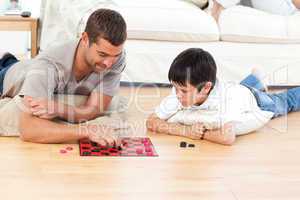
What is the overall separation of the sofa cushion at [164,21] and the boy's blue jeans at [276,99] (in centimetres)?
46

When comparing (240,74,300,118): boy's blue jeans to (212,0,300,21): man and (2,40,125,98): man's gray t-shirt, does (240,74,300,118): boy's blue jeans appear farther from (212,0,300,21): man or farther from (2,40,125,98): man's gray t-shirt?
(2,40,125,98): man's gray t-shirt

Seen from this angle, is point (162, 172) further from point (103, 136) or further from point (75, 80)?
point (75, 80)

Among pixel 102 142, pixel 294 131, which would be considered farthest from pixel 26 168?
pixel 294 131

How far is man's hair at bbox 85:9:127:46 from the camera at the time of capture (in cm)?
207

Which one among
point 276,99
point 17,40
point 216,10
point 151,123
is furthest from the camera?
point 17,40

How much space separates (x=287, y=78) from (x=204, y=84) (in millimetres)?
1223

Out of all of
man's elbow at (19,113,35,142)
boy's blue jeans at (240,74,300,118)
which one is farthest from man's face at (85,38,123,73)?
boy's blue jeans at (240,74,300,118)

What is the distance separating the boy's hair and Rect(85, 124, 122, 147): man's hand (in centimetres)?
34

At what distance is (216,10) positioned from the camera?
129 inches

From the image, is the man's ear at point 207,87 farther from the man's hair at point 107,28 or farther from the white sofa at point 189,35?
the white sofa at point 189,35

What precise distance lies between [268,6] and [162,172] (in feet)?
5.91

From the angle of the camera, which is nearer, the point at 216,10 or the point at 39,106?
the point at 39,106

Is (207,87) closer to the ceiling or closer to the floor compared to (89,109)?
closer to the ceiling

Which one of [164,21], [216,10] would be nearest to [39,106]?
[164,21]
